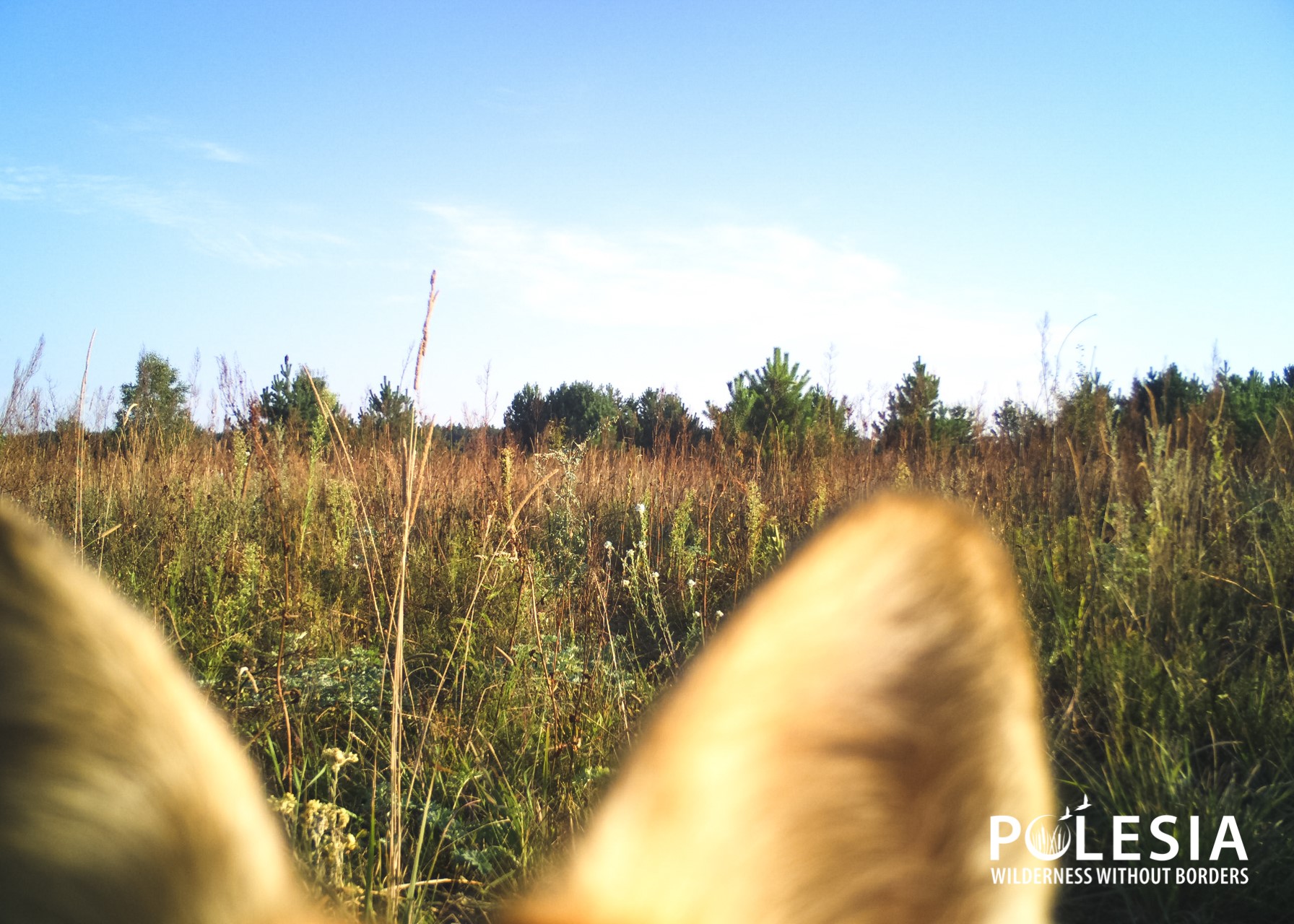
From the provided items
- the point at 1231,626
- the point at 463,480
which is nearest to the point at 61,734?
the point at 1231,626

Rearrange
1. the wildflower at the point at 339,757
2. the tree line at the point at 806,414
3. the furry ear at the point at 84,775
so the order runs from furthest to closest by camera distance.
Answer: the tree line at the point at 806,414 → the wildflower at the point at 339,757 → the furry ear at the point at 84,775

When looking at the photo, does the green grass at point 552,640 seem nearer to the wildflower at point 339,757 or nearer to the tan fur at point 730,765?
the wildflower at point 339,757

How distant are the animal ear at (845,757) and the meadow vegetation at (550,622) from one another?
66mm

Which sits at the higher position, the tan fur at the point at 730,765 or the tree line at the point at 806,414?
the tree line at the point at 806,414

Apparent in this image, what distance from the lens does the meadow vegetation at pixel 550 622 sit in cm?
187

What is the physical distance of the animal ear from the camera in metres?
0.34

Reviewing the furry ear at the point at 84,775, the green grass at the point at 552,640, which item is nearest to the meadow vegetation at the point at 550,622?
the green grass at the point at 552,640

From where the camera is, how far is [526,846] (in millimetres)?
1783

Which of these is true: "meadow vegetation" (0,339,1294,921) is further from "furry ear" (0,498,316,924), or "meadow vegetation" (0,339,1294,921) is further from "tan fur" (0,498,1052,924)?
"furry ear" (0,498,316,924)

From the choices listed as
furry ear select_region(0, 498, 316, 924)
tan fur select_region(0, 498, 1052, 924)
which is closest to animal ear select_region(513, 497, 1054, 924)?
tan fur select_region(0, 498, 1052, 924)

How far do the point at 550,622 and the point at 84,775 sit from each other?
117 inches

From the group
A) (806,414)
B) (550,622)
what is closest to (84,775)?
(550,622)

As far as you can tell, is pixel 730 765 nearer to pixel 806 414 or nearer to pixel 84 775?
pixel 84 775

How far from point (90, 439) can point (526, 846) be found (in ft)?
27.0
